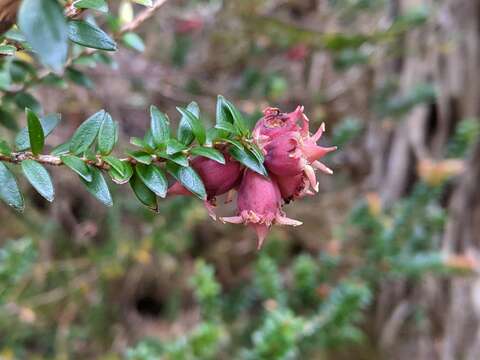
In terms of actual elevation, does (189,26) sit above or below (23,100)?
below

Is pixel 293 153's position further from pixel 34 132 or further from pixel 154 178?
pixel 34 132

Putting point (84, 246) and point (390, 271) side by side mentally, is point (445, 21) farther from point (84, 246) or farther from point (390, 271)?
point (84, 246)

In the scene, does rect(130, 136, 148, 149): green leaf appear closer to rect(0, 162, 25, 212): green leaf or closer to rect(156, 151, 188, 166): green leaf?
rect(156, 151, 188, 166): green leaf

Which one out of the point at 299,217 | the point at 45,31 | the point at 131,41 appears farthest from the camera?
the point at 299,217

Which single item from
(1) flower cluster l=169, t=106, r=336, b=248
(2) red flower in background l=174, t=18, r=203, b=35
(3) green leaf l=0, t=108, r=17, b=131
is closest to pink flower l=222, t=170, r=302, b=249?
(1) flower cluster l=169, t=106, r=336, b=248

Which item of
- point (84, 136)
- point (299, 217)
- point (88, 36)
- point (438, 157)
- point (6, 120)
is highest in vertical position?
point (88, 36)

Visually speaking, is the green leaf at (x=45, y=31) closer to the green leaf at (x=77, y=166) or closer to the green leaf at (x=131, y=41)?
the green leaf at (x=77, y=166)

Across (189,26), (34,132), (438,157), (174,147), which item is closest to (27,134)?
(34,132)

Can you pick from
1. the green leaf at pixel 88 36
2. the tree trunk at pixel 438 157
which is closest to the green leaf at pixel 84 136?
the green leaf at pixel 88 36

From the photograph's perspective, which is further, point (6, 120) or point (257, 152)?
point (6, 120)
